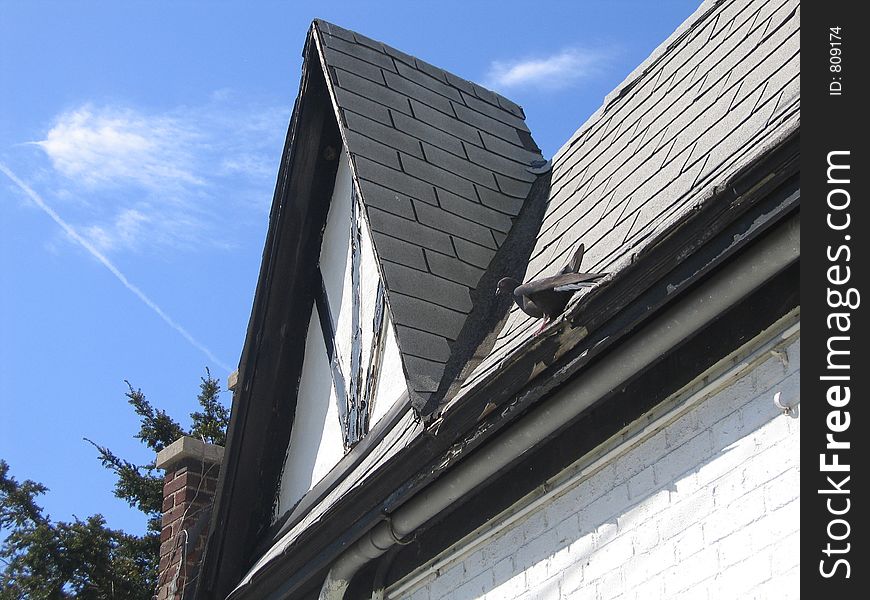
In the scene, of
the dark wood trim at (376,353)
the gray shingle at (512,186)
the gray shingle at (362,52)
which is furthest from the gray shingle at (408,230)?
the gray shingle at (362,52)

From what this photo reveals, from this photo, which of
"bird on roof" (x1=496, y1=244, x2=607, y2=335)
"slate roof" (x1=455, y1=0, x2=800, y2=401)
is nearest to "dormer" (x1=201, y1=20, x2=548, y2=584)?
"slate roof" (x1=455, y1=0, x2=800, y2=401)

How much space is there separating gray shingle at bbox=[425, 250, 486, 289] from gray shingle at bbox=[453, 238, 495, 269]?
0.19ft

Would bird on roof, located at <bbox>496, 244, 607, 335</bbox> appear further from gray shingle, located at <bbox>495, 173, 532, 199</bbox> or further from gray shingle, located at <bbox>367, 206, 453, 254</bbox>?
gray shingle, located at <bbox>495, 173, 532, 199</bbox>

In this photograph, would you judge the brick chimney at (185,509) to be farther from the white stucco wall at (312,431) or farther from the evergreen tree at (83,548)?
the evergreen tree at (83,548)

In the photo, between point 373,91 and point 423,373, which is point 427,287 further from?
point 373,91

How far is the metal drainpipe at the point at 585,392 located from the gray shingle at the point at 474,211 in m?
2.27

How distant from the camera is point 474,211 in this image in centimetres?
692

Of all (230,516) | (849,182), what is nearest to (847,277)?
(849,182)

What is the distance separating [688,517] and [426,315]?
2322 millimetres

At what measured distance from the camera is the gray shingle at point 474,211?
269 inches

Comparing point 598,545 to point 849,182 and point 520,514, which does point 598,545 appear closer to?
point 520,514

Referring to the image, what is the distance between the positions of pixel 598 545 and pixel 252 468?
10.9ft

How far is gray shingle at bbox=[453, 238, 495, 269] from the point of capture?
21.2 feet

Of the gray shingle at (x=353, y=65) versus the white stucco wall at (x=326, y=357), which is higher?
the gray shingle at (x=353, y=65)
